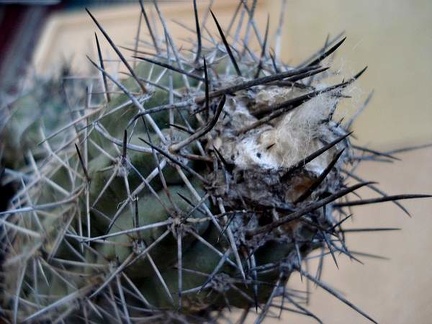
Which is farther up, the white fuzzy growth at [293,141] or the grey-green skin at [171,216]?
the white fuzzy growth at [293,141]

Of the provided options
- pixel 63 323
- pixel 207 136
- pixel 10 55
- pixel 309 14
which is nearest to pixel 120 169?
pixel 207 136

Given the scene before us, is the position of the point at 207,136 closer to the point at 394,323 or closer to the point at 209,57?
the point at 209,57

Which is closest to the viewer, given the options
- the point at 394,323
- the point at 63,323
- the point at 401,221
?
the point at 63,323

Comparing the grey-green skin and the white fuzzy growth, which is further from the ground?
the white fuzzy growth

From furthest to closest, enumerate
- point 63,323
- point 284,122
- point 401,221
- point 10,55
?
point 10,55 < point 401,221 < point 63,323 < point 284,122

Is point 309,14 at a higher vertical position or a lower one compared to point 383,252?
higher
